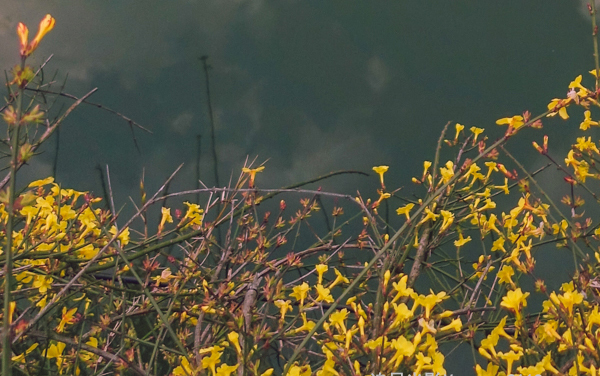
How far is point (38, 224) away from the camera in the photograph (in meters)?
1.47

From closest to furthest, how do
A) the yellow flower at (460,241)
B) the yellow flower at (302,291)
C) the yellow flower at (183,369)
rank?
the yellow flower at (183,369), the yellow flower at (302,291), the yellow flower at (460,241)

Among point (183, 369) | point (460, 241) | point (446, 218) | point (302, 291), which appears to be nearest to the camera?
point (183, 369)

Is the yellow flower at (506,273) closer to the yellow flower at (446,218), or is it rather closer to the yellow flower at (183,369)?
the yellow flower at (446,218)

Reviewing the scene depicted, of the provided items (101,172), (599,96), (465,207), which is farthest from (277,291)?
(101,172)

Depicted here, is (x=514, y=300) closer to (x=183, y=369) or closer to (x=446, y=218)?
(x=446, y=218)

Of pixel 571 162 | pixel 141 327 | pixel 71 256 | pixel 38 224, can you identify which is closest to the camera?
pixel 71 256

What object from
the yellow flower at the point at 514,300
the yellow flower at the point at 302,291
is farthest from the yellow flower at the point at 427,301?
the yellow flower at the point at 302,291

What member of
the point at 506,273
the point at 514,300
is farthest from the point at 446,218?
the point at 514,300

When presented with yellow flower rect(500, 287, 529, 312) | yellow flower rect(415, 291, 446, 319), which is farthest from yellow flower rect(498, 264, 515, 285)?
yellow flower rect(415, 291, 446, 319)

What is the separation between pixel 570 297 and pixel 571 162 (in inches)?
29.5

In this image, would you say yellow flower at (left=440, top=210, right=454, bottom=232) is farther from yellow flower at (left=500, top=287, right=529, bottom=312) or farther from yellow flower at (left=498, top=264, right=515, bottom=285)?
yellow flower at (left=500, top=287, right=529, bottom=312)

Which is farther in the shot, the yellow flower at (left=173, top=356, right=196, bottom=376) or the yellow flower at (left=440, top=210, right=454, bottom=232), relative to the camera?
the yellow flower at (left=440, top=210, right=454, bottom=232)

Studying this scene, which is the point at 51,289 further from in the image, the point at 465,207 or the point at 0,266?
the point at 465,207

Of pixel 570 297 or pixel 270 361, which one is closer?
pixel 570 297
